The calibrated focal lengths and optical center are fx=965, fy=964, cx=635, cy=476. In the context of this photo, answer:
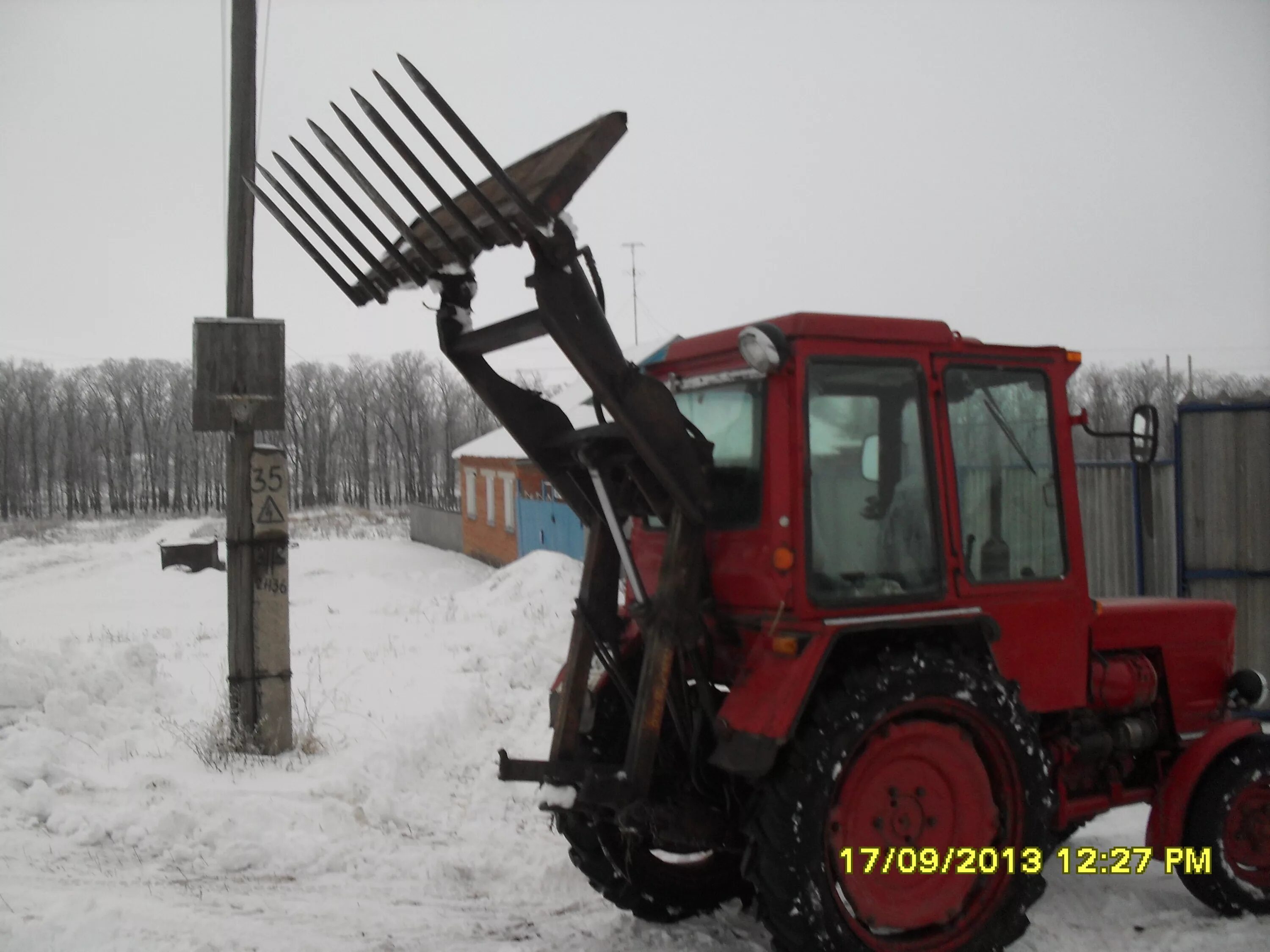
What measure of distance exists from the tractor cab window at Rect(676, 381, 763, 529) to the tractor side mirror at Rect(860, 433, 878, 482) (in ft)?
1.37

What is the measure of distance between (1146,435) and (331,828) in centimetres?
470

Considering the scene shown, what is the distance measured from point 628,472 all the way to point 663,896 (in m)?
2.06

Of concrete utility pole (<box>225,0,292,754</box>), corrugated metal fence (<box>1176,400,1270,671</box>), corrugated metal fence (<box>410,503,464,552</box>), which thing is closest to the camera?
concrete utility pole (<box>225,0,292,754</box>)

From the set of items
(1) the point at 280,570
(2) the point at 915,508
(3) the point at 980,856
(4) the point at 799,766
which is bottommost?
(3) the point at 980,856

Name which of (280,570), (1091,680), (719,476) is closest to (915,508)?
(719,476)

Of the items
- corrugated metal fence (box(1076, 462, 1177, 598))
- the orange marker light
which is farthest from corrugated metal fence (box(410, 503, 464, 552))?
the orange marker light

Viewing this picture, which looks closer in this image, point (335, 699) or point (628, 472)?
point (628, 472)

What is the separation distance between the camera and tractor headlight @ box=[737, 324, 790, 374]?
359cm

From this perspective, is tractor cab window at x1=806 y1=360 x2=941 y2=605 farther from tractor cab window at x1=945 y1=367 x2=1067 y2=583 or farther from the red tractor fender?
the red tractor fender

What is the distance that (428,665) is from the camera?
9281mm

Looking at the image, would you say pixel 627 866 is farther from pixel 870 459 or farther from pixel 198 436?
pixel 198 436

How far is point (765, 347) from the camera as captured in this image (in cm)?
360

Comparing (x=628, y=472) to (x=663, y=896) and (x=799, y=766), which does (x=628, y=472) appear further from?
(x=663, y=896)

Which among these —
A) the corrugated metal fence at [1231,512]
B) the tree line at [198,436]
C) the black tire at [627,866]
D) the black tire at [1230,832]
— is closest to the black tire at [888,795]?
the black tire at [627,866]
